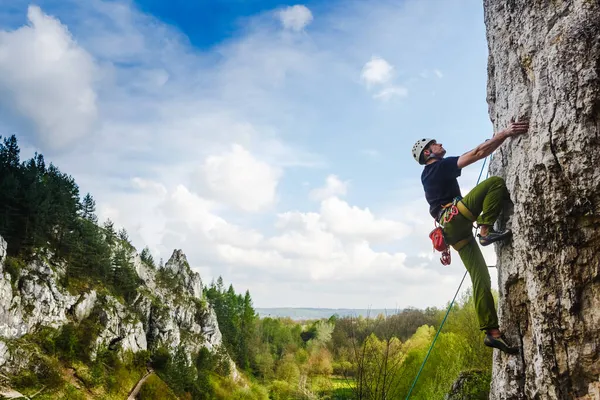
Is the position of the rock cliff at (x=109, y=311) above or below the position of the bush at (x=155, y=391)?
above

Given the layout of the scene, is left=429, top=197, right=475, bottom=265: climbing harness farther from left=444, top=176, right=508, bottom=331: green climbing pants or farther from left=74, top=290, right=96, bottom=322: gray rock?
left=74, top=290, right=96, bottom=322: gray rock

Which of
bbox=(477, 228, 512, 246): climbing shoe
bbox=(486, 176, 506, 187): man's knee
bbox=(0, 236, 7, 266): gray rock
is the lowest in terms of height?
bbox=(477, 228, 512, 246): climbing shoe

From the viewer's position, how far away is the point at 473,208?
18.2ft

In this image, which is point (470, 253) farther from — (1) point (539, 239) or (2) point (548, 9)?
(2) point (548, 9)

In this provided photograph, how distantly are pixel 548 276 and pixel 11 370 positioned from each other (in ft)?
145

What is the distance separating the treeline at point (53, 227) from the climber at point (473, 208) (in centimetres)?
4908

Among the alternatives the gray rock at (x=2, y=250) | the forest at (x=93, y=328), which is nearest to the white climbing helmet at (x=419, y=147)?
the forest at (x=93, y=328)

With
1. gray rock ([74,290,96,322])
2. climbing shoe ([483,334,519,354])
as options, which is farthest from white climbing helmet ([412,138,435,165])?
gray rock ([74,290,96,322])

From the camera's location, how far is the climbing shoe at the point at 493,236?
215 inches

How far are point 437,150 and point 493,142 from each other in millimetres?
927

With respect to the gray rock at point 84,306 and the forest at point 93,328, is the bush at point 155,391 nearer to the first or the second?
the forest at point 93,328

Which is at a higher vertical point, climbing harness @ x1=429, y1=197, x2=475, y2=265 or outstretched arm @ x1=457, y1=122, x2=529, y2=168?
outstretched arm @ x1=457, y1=122, x2=529, y2=168

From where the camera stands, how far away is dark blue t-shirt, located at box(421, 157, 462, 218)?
575 centimetres

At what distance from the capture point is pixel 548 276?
15.4 ft
